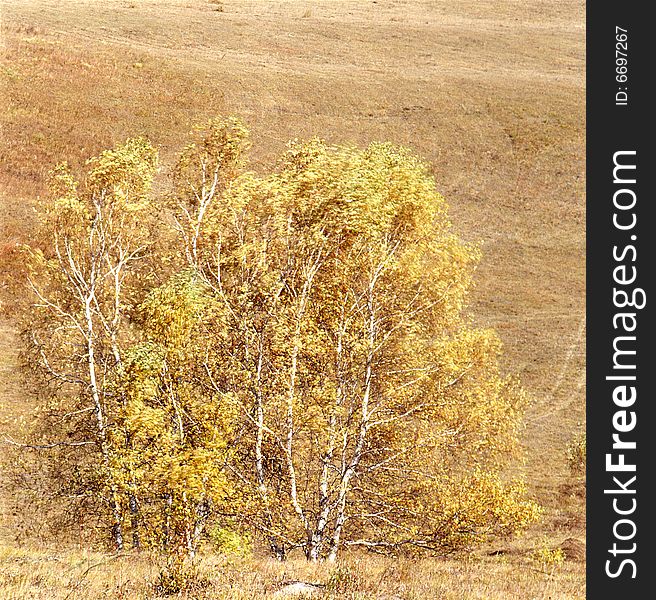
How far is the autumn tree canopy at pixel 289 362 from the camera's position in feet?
60.4

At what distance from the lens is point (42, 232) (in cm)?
2395

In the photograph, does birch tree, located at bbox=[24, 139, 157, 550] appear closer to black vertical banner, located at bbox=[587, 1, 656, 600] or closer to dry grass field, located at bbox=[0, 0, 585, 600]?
dry grass field, located at bbox=[0, 0, 585, 600]

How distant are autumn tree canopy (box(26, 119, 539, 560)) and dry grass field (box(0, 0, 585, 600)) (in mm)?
1741

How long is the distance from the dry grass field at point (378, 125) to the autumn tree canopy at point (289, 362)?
5.71ft

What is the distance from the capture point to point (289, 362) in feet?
63.1

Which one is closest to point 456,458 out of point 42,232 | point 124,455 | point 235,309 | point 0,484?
point 235,309

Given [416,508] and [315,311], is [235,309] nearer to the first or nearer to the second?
[315,311]

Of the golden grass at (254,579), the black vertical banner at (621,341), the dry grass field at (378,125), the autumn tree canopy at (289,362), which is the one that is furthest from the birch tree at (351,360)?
the black vertical banner at (621,341)

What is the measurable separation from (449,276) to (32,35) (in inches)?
3527

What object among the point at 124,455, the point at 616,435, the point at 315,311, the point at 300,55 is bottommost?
the point at 124,455

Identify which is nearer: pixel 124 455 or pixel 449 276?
pixel 124 455

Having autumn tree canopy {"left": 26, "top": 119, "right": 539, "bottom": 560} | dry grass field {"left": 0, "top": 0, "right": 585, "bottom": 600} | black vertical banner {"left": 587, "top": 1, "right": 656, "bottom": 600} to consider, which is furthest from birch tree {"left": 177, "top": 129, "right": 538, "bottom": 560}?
black vertical banner {"left": 587, "top": 1, "right": 656, "bottom": 600}

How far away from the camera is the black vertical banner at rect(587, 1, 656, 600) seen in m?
12.6

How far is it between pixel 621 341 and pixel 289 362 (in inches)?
333
